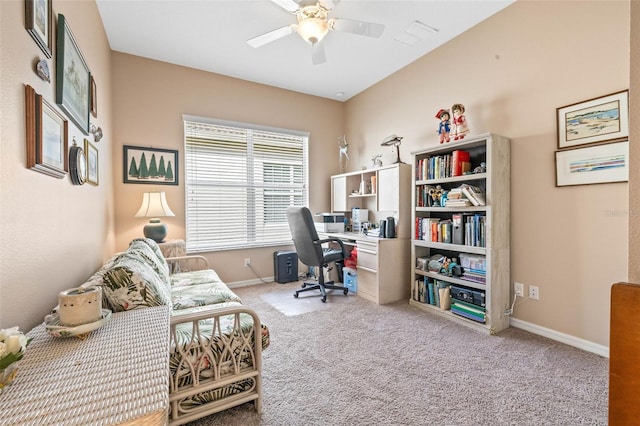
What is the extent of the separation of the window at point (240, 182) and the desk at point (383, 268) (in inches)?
54.1

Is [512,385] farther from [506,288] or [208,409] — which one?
[208,409]

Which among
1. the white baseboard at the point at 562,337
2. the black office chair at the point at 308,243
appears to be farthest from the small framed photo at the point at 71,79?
the white baseboard at the point at 562,337

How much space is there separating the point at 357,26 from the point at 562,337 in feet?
9.63

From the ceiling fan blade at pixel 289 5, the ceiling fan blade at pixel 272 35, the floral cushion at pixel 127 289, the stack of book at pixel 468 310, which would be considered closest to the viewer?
the floral cushion at pixel 127 289

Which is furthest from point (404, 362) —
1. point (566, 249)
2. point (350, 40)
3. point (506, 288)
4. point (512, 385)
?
point (350, 40)

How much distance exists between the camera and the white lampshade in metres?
3.05

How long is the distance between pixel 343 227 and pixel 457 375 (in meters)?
2.52

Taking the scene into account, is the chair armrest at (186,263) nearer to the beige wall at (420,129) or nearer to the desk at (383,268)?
the beige wall at (420,129)

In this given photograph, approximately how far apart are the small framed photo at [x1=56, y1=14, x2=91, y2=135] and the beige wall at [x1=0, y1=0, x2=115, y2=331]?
0.16 feet

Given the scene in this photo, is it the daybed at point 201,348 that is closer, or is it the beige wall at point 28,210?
the beige wall at point 28,210

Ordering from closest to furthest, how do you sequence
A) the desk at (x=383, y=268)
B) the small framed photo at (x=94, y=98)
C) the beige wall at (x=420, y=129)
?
the beige wall at (x=420, y=129), the small framed photo at (x=94, y=98), the desk at (x=383, y=268)

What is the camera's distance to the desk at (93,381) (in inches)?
24.5

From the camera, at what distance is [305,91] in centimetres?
432

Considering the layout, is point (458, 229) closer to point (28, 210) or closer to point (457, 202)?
point (457, 202)
